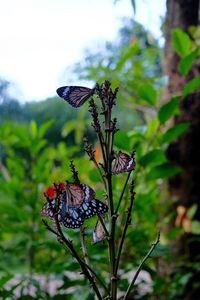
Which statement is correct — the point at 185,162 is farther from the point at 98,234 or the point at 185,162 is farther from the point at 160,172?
the point at 98,234

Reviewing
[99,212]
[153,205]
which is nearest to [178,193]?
[153,205]

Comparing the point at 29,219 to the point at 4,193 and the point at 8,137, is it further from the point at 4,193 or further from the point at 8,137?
the point at 8,137

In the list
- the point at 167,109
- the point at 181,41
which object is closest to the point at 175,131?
the point at 167,109

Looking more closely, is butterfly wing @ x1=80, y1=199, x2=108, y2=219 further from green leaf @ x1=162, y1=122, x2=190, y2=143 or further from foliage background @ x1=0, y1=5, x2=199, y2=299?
green leaf @ x1=162, y1=122, x2=190, y2=143

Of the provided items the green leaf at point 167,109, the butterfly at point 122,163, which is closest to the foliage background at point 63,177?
the green leaf at point 167,109

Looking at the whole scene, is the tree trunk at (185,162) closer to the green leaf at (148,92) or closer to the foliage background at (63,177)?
the foliage background at (63,177)

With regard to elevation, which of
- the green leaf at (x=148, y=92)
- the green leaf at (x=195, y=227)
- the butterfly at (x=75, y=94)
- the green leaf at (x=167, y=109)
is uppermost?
the green leaf at (x=148, y=92)
